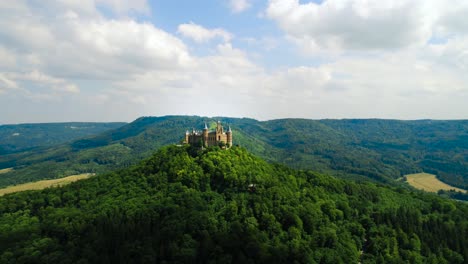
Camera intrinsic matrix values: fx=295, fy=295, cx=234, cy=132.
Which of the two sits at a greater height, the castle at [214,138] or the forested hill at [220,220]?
the castle at [214,138]

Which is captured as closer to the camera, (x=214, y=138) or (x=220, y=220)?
(x=220, y=220)

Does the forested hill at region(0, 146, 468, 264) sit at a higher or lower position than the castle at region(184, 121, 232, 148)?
lower

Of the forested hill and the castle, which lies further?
the castle

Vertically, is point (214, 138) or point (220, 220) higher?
point (214, 138)

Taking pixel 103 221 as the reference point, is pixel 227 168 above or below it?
above

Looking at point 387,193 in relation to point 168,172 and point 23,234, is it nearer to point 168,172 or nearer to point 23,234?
point 168,172

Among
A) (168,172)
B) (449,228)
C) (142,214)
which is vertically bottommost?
(449,228)

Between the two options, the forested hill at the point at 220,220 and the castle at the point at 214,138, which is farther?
the castle at the point at 214,138

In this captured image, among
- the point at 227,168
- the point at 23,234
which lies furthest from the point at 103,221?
the point at 227,168
